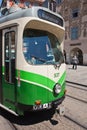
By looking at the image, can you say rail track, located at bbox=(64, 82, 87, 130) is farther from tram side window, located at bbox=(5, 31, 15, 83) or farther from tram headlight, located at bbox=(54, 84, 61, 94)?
tram side window, located at bbox=(5, 31, 15, 83)

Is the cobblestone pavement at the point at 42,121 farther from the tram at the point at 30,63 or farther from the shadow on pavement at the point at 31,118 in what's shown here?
the tram at the point at 30,63

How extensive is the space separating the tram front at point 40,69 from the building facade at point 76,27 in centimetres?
2488

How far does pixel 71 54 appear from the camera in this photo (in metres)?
33.4

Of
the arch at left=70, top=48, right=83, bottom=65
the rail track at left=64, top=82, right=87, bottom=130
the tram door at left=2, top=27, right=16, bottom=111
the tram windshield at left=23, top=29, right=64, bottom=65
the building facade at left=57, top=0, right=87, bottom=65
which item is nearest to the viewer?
the tram windshield at left=23, top=29, right=64, bottom=65

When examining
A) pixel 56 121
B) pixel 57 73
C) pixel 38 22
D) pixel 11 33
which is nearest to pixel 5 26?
pixel 11 33

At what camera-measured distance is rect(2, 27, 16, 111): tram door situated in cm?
533

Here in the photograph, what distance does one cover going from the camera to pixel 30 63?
517 centimetres

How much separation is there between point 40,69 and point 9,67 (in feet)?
2.70

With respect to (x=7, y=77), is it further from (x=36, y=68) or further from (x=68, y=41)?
(x=68, y=41)

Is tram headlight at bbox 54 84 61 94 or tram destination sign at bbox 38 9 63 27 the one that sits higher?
tram destination sign at bbox 38 9 63 27

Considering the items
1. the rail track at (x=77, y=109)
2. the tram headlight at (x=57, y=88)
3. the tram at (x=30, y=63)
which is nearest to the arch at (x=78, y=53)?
the rail track at (x=77, y=109)

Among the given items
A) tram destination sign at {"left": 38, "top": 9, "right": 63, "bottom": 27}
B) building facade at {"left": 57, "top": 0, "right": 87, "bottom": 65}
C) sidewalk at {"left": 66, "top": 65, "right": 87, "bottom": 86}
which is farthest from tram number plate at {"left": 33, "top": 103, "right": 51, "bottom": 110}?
building facade at {"left": 57, "top": 0, "right": 87, "bottom": 65}

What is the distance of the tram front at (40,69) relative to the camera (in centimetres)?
510

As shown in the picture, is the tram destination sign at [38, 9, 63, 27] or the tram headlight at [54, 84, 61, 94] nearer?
the tram destination sign at [38, 9, 63, 27]
